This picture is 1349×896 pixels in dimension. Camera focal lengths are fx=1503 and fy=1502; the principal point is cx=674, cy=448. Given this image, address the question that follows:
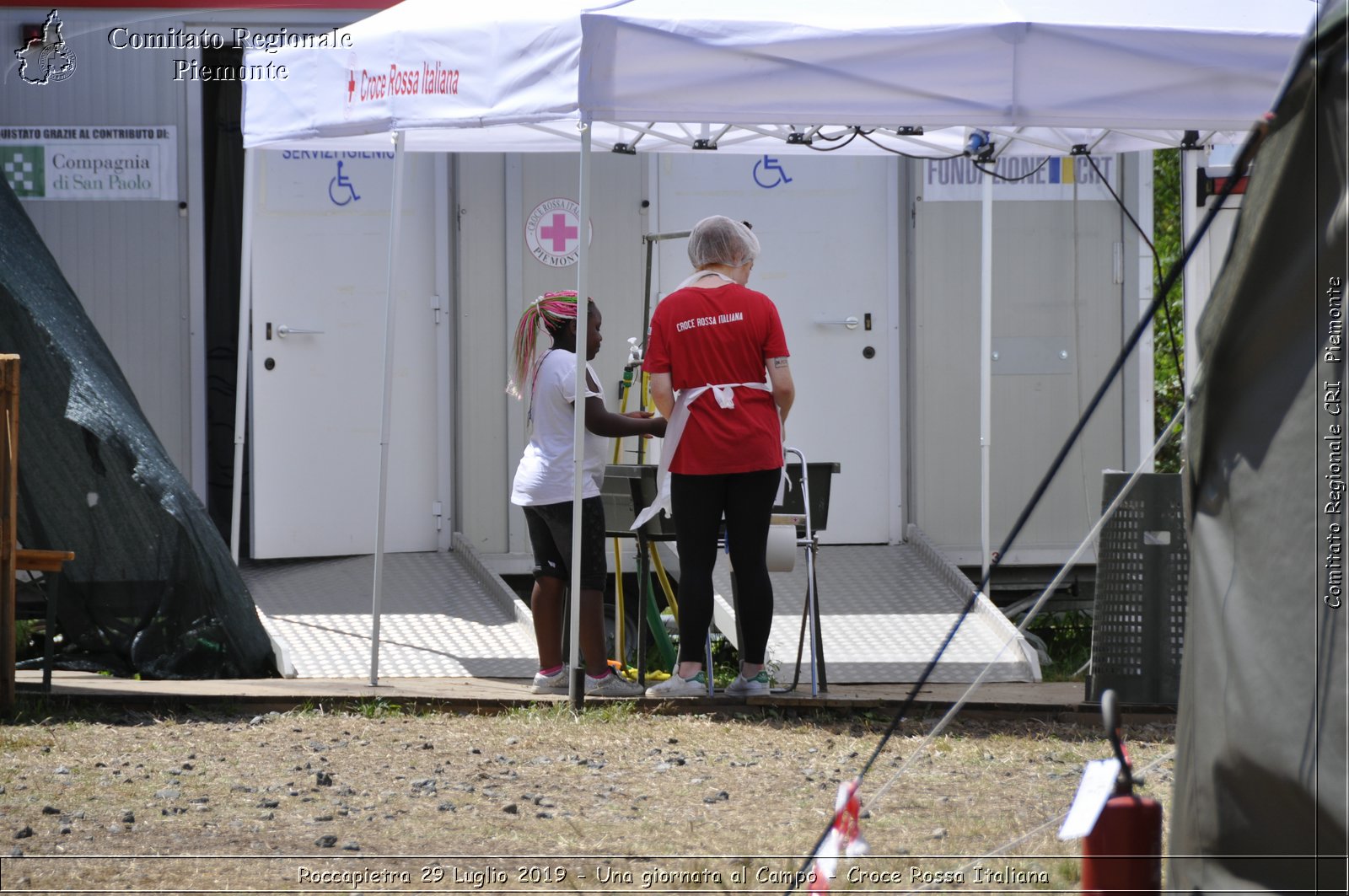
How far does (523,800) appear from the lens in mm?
4297

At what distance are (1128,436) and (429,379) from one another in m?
3.68

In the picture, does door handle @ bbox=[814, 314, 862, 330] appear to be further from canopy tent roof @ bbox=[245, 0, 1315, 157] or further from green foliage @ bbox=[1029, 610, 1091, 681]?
canopy tent roof @ bbox=[245, 0, 1315, 157]

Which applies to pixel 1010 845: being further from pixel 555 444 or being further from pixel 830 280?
pixel 830 280

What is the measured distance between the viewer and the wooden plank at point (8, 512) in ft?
17.0

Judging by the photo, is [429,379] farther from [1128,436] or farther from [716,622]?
[1128,436]

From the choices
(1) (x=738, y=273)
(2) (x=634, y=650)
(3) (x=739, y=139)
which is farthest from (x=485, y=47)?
(2) (x=634, y=650)

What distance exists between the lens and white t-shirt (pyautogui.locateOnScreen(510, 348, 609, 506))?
5.62m

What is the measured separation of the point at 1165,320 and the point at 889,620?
4.59 meters

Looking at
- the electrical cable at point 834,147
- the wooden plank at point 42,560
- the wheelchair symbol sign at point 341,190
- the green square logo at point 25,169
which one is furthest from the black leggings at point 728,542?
the green square logo at point 25,169

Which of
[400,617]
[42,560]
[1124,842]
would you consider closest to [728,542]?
[400,617]

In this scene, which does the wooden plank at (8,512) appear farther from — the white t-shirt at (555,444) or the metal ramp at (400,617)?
the white t-shirt at (555,444)

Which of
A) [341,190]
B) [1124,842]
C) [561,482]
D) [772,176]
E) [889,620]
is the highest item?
[772,176]

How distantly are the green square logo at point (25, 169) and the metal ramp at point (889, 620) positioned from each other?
404cm

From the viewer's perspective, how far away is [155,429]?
25.8ft
